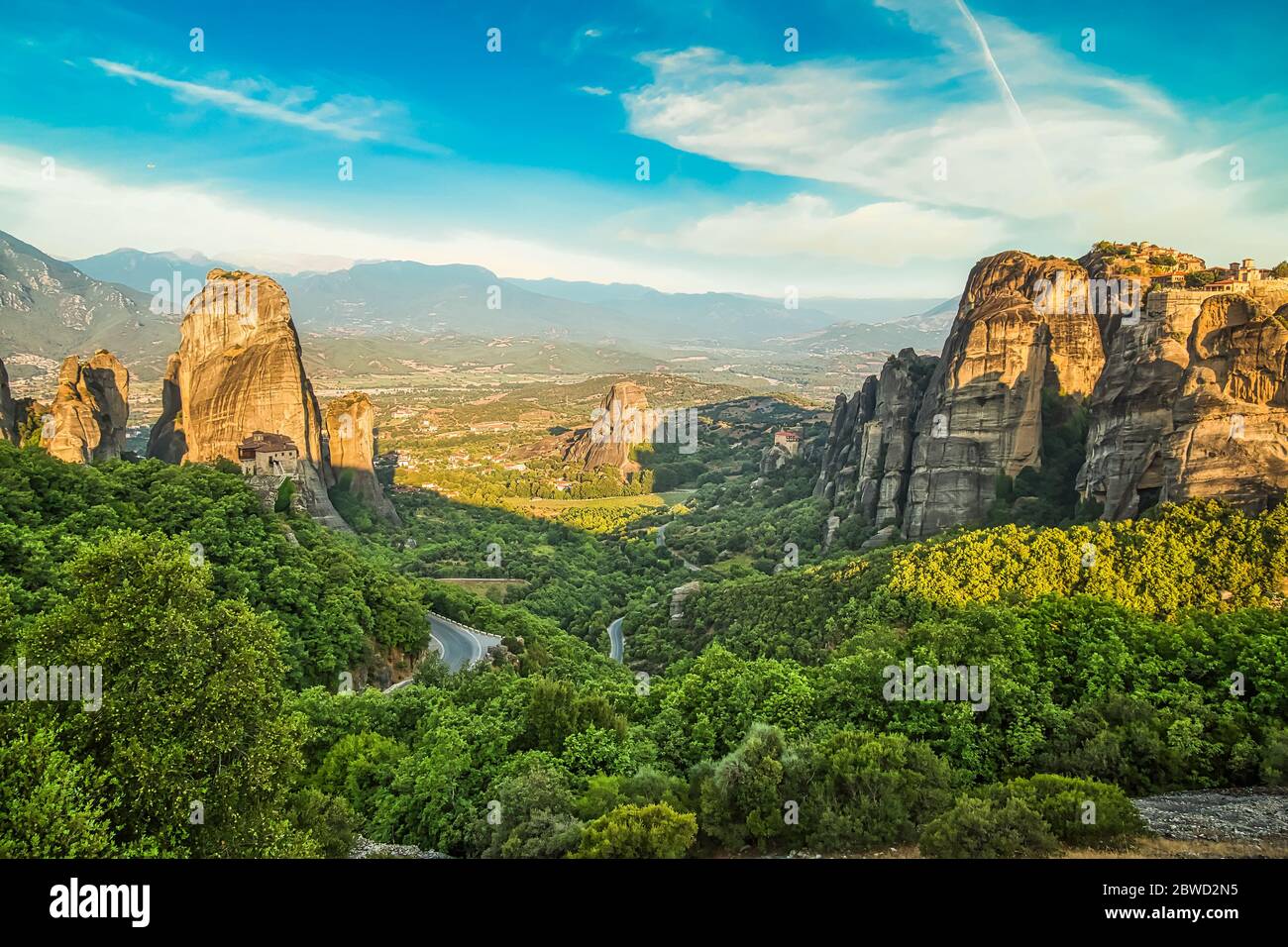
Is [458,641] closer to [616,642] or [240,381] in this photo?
[616,642]

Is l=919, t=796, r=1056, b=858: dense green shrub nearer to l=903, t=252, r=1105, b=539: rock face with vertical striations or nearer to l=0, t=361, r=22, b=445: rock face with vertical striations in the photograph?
l=903, t=252, r=1105, b=539: rock face with vertical striations

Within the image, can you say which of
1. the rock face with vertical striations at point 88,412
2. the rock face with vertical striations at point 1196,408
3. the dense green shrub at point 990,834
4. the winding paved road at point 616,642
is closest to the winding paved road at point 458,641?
the winding paved road at point 616,642

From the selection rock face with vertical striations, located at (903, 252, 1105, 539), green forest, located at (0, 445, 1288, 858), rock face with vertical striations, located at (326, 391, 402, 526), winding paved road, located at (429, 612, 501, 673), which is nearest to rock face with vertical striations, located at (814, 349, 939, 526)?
rock face with vertical striations, located at (903, 252, 1105, 539)

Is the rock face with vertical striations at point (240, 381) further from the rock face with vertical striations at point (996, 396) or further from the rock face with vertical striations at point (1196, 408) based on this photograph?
the rock face with vertical striations at point (1196, 408)

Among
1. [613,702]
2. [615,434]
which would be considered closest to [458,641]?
[613,702]

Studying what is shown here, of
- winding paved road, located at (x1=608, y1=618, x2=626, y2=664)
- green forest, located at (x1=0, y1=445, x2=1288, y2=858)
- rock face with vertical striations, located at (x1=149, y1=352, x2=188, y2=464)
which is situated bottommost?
winding paved road, located at (x1=608, y1=618, x2=626, y2=664)

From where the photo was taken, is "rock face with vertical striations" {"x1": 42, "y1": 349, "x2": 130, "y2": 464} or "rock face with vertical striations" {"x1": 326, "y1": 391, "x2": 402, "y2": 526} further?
"rock face with vertical striations" {"x1": 326, "y1": 391, "x2": 402, "y2": 526}

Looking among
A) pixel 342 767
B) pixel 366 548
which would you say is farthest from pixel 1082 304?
pixel 366 548
